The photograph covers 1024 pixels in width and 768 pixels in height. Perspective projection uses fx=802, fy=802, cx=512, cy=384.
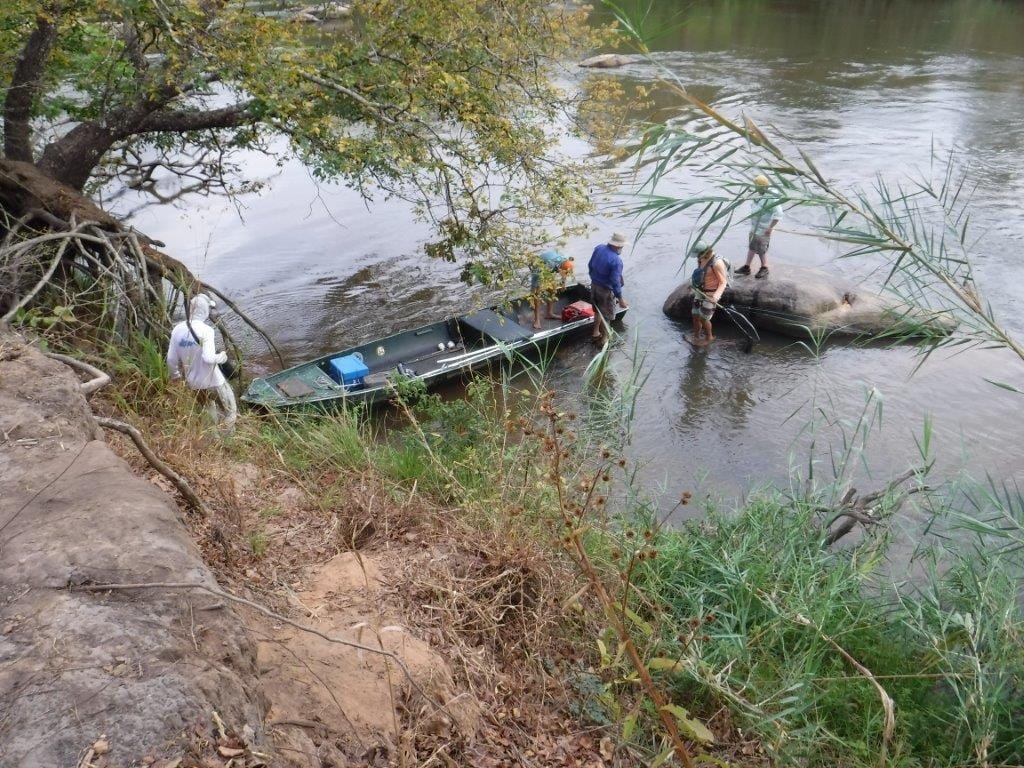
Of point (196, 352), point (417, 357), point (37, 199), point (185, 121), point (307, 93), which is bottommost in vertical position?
point (417, 357)

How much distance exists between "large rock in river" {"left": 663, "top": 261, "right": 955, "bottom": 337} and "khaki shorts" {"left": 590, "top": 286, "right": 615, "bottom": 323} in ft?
4.69

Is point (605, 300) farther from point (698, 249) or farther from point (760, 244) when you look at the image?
point (760, 244)

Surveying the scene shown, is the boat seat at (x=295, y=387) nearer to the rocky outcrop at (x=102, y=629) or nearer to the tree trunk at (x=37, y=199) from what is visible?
the tree trunk at (x=37, y=199)

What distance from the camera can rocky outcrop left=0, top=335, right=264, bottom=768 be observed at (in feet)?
7.02

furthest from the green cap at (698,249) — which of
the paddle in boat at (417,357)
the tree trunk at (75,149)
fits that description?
Answer: the tree trunk at (75,149)

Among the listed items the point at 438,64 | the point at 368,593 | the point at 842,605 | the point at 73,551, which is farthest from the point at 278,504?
the point at 438,64

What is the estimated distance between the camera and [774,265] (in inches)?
489

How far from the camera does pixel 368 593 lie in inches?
168

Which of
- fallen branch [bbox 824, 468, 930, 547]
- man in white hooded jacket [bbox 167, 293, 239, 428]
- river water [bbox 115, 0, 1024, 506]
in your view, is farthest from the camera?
river water [bbox 115, 0, 1024, 506]

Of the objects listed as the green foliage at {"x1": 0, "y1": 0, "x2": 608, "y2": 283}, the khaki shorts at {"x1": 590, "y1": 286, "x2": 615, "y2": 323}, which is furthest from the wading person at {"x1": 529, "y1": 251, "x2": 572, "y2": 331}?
the khaki shorts at {"x1": 590, "y1": 286, "x2": 615, "y2": 323}

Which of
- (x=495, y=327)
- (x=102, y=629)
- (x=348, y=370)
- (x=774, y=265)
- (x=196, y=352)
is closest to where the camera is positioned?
(x=102, y=629)

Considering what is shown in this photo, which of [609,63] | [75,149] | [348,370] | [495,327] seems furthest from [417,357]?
[609,63]

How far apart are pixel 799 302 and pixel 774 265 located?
1.11 meters

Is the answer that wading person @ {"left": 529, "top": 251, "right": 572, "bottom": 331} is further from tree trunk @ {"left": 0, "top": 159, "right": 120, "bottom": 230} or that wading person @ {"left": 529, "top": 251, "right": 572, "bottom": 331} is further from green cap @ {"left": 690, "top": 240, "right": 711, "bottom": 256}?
tree trunk @ {"left": 0, "top": 159, "right": 120, "bottom": 230}
